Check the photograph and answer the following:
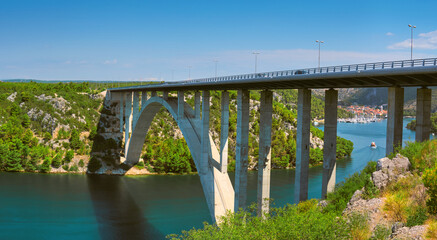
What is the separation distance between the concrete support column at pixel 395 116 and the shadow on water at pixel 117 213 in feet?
63.5

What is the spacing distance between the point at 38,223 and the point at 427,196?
96.5 ft

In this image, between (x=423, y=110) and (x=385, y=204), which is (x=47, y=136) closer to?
(x=423, y=110)

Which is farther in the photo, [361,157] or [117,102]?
[117,102]

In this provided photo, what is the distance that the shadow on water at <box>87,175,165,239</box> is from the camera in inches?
1122

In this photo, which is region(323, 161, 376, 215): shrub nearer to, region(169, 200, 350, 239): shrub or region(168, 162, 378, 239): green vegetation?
region(168, 162, 378, 239): green vegetation

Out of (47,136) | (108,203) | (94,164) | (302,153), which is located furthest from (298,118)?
(47,136)

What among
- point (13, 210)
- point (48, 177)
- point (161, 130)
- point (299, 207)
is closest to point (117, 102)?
point (161, 130)

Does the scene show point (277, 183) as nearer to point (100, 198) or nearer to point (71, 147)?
point (100, 198)

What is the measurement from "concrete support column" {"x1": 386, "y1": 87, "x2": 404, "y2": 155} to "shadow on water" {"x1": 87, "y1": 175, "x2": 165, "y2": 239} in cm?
1935

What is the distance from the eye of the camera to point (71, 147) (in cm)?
5244

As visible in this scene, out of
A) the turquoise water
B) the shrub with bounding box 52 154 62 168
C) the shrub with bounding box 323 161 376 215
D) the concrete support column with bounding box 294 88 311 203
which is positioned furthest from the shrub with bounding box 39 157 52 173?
the shrub with bounding box 323 161 376 215

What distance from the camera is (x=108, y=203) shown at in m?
36.2

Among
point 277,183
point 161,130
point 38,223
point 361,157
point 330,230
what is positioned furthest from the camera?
Result: point 161,130

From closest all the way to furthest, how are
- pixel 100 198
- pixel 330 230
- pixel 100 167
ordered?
pixel 330 230, pixel 100 198, pixel 100 167
